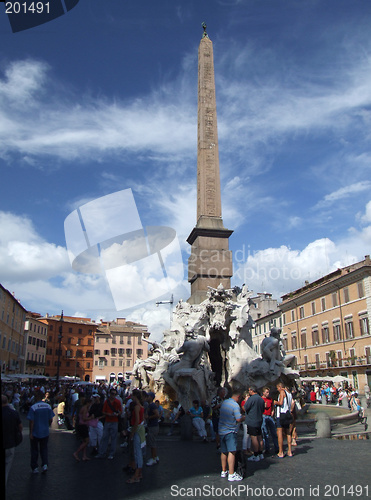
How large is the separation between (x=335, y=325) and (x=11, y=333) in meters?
26.3

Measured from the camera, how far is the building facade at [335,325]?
→ 28.4 m

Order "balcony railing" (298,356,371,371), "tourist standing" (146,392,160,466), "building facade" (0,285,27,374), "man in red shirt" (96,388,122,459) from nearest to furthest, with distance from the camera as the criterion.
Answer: "tourist standing" (146,392,160,466)
"man in red shirt" (96,388,122,459)
"balcony railing" (298,356,371,371)
"building facade" (0,285,27,374)

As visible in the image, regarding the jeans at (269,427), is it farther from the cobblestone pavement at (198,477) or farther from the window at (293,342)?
A: the window at (293,342)

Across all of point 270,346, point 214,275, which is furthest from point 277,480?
point 214,275

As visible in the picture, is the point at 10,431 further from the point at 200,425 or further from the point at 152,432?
the point at 200,425

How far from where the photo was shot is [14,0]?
4.16 meters

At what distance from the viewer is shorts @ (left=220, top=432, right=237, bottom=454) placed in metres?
5.67

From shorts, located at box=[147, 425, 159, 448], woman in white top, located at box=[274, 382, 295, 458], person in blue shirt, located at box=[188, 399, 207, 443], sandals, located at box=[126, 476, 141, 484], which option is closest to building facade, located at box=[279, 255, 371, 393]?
person in blue shirt, located at box=[188, 399, 207, 443]

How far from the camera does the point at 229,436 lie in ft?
18.8

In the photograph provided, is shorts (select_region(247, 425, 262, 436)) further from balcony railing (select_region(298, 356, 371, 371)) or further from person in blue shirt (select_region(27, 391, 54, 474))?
balcony railing (select_region(298, 356, 371, 371))

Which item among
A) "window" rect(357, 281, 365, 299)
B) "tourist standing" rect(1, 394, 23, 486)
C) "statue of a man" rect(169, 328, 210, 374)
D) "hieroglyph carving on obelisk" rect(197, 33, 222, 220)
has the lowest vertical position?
"tourist standing" rect(1, 394, 23, 486)

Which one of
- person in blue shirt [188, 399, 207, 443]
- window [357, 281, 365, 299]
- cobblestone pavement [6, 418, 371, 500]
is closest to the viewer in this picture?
cobblestone pavement [6, 418, 371, 500]

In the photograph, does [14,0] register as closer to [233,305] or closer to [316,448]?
[316,448]

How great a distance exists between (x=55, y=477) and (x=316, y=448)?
4.39 meters
